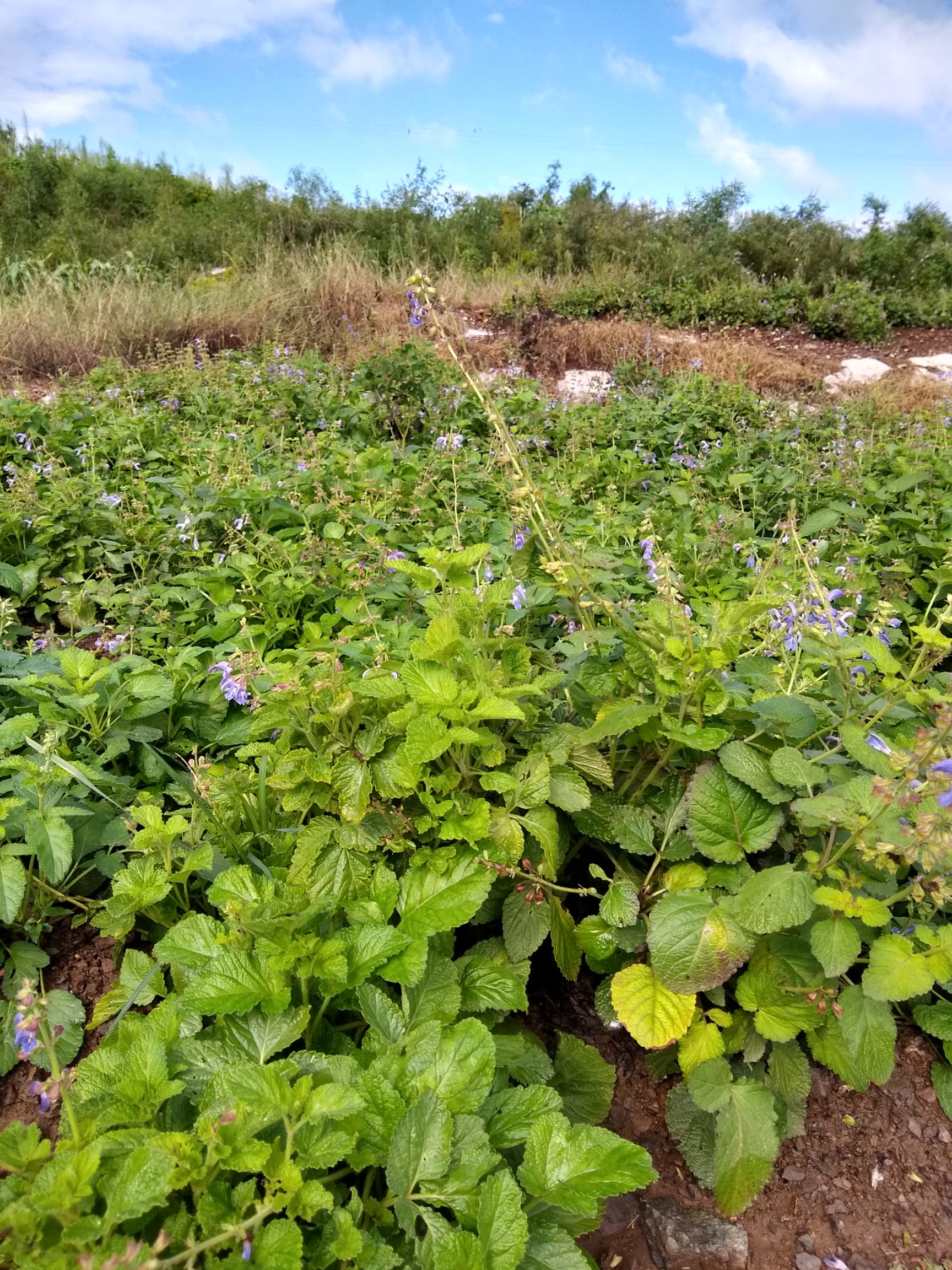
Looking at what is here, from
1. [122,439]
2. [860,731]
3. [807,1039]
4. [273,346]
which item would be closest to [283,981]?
[807,1039]

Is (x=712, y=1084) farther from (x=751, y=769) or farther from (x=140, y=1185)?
(x=140, y=1185)

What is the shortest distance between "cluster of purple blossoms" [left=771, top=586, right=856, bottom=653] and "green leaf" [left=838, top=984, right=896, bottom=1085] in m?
0.71

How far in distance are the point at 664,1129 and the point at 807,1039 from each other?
1.15 feet

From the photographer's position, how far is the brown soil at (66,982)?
4.86ft

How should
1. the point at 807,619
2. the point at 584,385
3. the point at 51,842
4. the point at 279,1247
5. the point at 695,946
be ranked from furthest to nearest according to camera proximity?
the point at 584,385 < the point at 807,619 < the point at 51,842 < the point at 695,946 < the point at 279,1247

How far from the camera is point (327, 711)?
1.67 m

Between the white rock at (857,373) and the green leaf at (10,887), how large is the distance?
8.72 meters

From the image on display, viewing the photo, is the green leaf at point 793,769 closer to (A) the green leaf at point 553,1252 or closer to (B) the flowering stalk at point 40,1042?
(A) the green leaf at point 553,1252

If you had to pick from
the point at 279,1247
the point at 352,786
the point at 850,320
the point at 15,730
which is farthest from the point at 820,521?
the point at 850,320

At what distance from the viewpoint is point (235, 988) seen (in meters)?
1.31

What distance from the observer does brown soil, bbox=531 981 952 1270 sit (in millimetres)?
1434

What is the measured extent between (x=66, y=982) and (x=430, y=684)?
3.53 feet

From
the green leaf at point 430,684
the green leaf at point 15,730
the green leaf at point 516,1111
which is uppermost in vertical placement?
the green leaf at point 430,684

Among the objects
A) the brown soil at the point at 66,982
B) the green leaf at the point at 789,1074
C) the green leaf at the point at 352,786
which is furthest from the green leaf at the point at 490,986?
the brown soil at the point at 66,982
